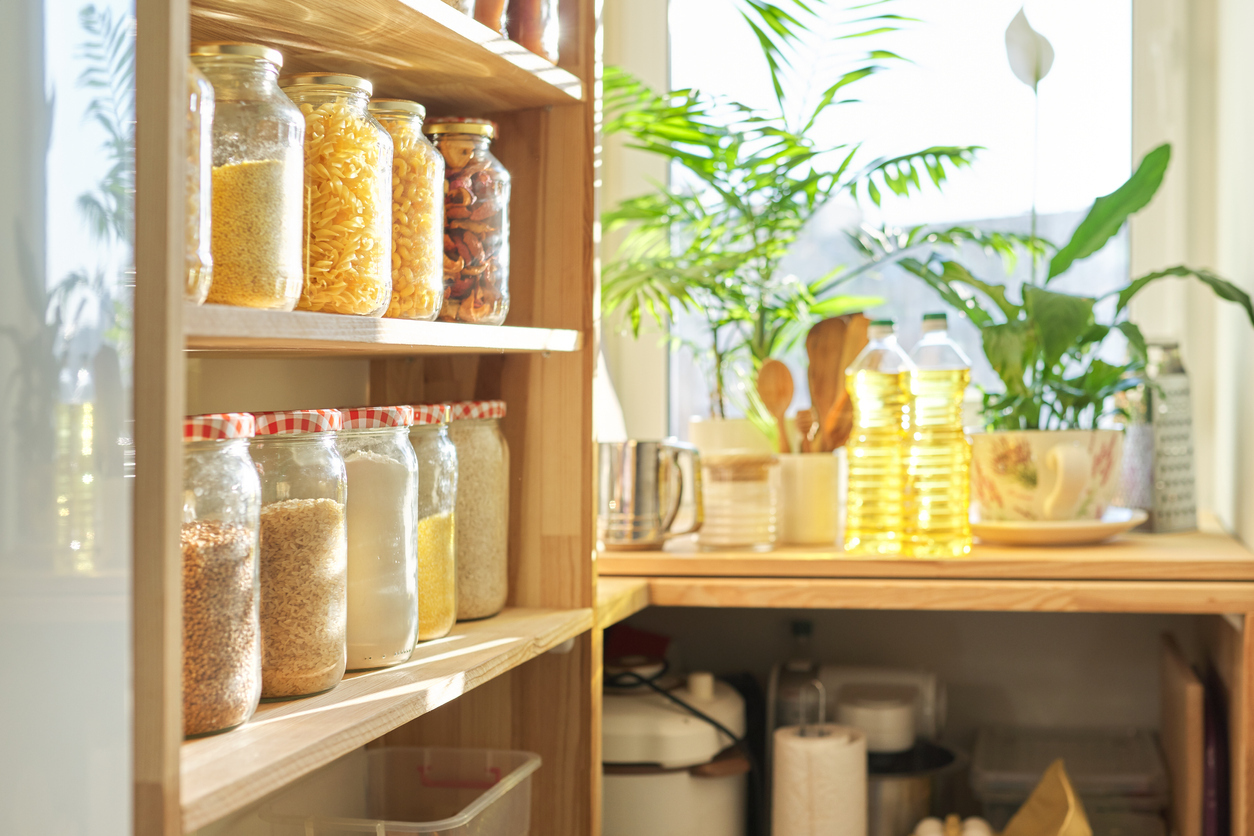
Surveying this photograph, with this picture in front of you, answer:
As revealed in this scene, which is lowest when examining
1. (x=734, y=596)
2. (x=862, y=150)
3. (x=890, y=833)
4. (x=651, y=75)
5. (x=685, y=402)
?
(x=890, y=833)

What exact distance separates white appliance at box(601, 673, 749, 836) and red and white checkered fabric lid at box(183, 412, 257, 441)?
2.40ft

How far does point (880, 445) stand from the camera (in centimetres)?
135

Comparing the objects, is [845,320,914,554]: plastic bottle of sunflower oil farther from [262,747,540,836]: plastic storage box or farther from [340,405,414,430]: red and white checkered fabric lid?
[340,405,414,430]: red and white checkered fabric lid

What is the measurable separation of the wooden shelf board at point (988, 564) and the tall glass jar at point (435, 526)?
391mm

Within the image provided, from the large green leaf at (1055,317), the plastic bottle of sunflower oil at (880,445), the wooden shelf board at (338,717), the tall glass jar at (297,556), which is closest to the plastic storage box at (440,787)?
the wooden shelf board at (338,717)

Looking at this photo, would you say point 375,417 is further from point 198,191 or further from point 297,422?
point 198,191

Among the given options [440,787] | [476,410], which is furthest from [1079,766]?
[476,410]

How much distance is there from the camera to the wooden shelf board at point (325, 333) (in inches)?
24.3

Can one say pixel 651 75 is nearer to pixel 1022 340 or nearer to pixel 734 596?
pixel 1022 340

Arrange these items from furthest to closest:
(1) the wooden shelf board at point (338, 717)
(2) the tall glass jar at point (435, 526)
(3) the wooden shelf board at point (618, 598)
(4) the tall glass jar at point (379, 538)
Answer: (3) the wooden shelf board at point (618, 598)
(2) the tall glass jar at point (435, 526)
(4) the tall glass jar at point (379, 538)
(1) the wooden shelf board at point (338, 717)

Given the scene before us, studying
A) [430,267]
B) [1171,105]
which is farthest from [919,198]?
[430,267]

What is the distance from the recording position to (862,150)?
180 centimetres

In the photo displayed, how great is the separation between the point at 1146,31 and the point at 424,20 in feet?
4.34

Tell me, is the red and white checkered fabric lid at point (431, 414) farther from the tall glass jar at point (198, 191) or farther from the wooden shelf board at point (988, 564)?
the wooden shelf board at point (988, 564)
